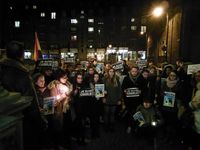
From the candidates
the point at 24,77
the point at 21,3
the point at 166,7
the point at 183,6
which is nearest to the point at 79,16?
the point at 21,3

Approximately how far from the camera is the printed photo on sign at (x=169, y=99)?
28.9ft

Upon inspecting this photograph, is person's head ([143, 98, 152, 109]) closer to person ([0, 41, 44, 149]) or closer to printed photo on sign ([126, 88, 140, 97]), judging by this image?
printed photo on sign ([126, 88, 140, 97])

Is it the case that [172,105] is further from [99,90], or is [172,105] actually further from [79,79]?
[79,79]

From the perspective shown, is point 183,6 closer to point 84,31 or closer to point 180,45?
point 180,45

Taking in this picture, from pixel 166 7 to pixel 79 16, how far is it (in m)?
58.9

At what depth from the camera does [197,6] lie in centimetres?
2058

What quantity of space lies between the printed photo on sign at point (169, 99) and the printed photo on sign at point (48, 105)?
3596mm

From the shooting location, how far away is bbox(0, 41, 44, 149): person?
3963mm

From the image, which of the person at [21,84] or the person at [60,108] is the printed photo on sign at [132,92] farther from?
the person at [21,84]

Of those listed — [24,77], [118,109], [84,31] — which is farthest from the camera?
[84,31]

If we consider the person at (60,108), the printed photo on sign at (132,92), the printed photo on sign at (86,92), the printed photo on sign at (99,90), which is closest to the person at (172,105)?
the printed photo on sign at (132,92)

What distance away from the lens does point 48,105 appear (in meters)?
7.29

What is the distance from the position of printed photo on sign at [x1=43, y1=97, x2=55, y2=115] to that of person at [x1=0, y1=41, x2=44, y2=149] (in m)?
3.14

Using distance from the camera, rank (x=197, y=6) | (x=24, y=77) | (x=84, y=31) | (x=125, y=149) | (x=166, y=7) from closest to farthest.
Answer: (x=24, y=77), (x=125, y=149), (x=197, y=6), (x=166, y=7), (x=84, y=31)
